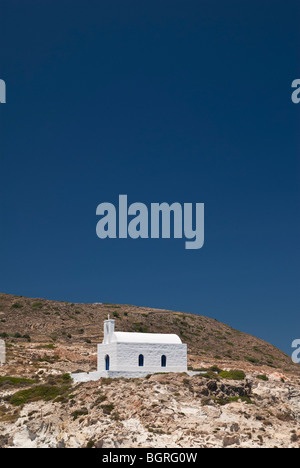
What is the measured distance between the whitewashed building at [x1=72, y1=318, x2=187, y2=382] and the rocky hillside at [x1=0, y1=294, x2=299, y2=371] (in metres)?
17.0

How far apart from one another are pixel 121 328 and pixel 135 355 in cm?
3045

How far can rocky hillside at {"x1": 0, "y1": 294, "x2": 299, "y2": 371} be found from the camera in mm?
78050

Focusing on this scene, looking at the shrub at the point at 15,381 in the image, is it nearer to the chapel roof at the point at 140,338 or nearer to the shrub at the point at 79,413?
the chapel roof at the point at 140,338

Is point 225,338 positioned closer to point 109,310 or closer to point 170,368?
point 109,310

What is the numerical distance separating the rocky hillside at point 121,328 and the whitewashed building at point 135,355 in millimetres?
16966

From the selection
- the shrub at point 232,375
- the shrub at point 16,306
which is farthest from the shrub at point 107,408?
the shrub at point 16,306

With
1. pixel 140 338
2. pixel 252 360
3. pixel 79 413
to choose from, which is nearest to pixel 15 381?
pixel 140 338

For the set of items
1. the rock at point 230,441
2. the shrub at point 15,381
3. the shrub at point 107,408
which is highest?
the shrub at point 15,381

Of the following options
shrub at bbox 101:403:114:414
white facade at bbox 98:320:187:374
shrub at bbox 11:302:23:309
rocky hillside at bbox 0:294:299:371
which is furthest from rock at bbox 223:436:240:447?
shrub at bbox 11:302:23:309

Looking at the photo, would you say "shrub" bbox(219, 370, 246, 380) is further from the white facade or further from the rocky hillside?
the rocky hillside

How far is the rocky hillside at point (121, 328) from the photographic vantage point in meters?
78.1

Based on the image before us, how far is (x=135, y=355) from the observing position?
5225 centimetres

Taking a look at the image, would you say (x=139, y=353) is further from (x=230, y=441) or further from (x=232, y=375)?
(x=230, y=441)
